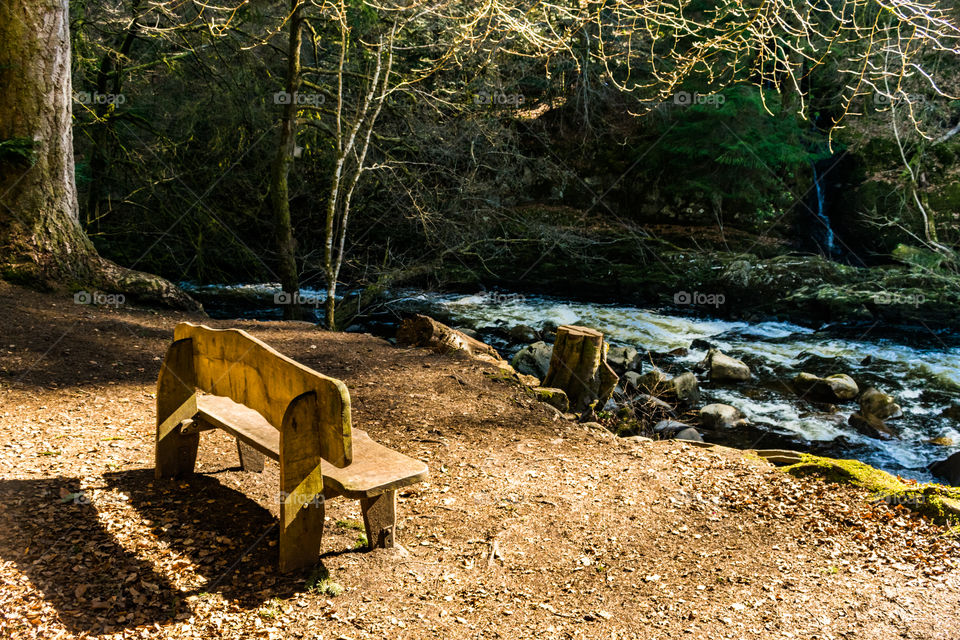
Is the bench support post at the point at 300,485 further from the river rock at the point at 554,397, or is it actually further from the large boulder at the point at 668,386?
the large boulder at the point at 668,386

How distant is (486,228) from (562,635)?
10437 millimetres

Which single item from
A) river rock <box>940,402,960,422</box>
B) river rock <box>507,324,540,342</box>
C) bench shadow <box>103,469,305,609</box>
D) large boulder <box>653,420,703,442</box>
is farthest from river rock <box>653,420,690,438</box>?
bench shadow <box>103,469,305,609</box>

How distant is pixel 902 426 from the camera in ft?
27.8

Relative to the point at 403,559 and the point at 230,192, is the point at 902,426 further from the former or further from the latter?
the point at 230,192

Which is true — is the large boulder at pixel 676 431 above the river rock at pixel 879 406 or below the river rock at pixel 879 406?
below

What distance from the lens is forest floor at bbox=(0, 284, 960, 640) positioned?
3.03 m

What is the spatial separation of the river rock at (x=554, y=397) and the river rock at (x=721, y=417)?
2177 millimetres

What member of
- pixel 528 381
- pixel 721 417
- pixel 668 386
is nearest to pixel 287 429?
pixel 528 381

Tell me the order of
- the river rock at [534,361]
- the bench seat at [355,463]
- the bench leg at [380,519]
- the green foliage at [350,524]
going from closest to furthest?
the bench seat at [355,463] → the bench leg at [380,519] → the green foliage at [350,524] → the river rock at [534,361]

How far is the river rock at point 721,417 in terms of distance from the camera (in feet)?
27.3

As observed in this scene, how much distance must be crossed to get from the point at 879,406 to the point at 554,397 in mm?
4541

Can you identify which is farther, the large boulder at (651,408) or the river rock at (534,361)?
the river rock at (534,361)

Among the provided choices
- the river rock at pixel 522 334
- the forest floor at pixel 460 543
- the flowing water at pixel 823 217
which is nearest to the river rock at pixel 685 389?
the river rock at pixel 522 334

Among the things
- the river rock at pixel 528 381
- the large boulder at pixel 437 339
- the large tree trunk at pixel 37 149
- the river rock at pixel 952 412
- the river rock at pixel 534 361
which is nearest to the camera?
the river rock at pixel 528 381
